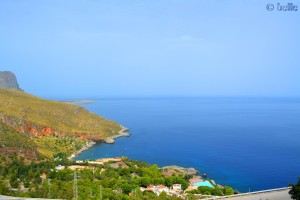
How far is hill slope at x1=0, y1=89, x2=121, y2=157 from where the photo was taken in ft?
151

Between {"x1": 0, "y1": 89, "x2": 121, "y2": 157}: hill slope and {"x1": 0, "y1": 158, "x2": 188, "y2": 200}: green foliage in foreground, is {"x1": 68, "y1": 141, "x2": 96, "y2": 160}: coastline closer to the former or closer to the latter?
{"x1": 0, "y1": 89, "x2": 121, "y2": 157}: hill slope

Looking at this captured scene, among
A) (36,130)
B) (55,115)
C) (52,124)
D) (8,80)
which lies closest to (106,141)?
(52,124)

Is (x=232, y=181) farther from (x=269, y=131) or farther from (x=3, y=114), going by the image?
(x=269, y=131)

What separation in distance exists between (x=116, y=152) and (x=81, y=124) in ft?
51.4

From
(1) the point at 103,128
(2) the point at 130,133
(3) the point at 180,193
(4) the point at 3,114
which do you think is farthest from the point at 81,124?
(3) the point at 180,193

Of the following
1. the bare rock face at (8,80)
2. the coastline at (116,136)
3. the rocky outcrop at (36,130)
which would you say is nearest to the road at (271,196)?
the rocky outcrop at (36,130)

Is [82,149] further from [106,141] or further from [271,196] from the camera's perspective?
[271,196]

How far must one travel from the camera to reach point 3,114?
44656 millimetres

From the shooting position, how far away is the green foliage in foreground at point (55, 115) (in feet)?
170

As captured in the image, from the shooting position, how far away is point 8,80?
582 feet

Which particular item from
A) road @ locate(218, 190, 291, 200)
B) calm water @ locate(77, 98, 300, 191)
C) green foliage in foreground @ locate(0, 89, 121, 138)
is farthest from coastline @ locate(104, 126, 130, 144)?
road @ locate(218, 190, 291, 200)

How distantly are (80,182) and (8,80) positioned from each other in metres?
174

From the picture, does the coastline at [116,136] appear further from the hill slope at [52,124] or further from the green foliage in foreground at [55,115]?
the green foliage in foreground at [55,115]

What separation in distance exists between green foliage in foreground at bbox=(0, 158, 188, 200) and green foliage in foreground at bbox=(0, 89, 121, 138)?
22457 millimetres
